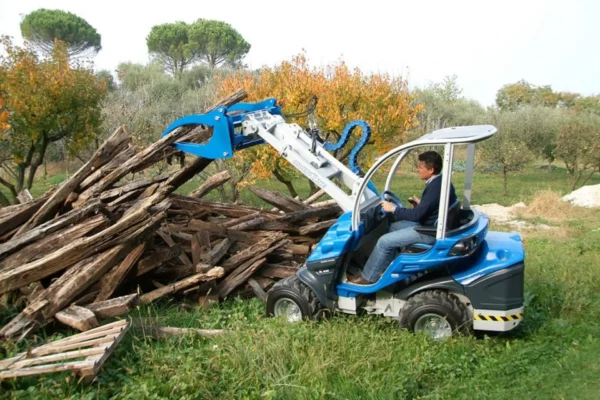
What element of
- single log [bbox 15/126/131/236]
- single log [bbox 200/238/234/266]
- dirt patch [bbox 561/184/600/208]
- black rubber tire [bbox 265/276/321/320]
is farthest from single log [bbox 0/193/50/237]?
dirt patch [bbox 561/184/600/208]

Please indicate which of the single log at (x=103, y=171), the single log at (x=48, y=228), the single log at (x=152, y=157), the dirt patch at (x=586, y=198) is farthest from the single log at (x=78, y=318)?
the dirt patch at (x=586, y=198)

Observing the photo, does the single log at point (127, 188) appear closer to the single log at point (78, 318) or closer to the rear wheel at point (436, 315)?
the single log at point (78, 318)

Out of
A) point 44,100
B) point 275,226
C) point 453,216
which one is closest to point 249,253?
point 275,226

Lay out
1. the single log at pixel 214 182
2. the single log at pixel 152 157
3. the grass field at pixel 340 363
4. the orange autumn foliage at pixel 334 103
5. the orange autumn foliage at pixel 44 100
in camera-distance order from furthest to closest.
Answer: the orange autumn foliage at pixel 334 103 < the orange autumn foliage at pixel 44 100 < the single log at pixel 214 182 < the single log at pixel 152 157 < the grass field at pixel 340 363

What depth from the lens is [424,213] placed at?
5.61 meters

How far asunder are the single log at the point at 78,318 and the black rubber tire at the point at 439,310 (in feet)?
10.9

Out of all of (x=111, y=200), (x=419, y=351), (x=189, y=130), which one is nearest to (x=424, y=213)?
(x=419, y=351)

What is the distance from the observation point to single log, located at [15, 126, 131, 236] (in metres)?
7.55

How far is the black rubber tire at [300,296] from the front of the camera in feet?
20.4

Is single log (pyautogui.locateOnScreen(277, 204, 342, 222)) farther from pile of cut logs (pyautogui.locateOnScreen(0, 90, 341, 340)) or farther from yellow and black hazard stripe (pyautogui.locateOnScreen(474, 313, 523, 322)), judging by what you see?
yellow and black hazard stripe (pyautogui.locateOnScreen(474, 313, 523, 322))

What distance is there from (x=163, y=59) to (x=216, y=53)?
23.2 feet

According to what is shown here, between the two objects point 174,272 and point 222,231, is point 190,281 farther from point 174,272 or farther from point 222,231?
point 222,231

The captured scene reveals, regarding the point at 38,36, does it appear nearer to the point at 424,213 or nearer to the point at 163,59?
the point at 163,59

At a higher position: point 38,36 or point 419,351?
point 38,36
